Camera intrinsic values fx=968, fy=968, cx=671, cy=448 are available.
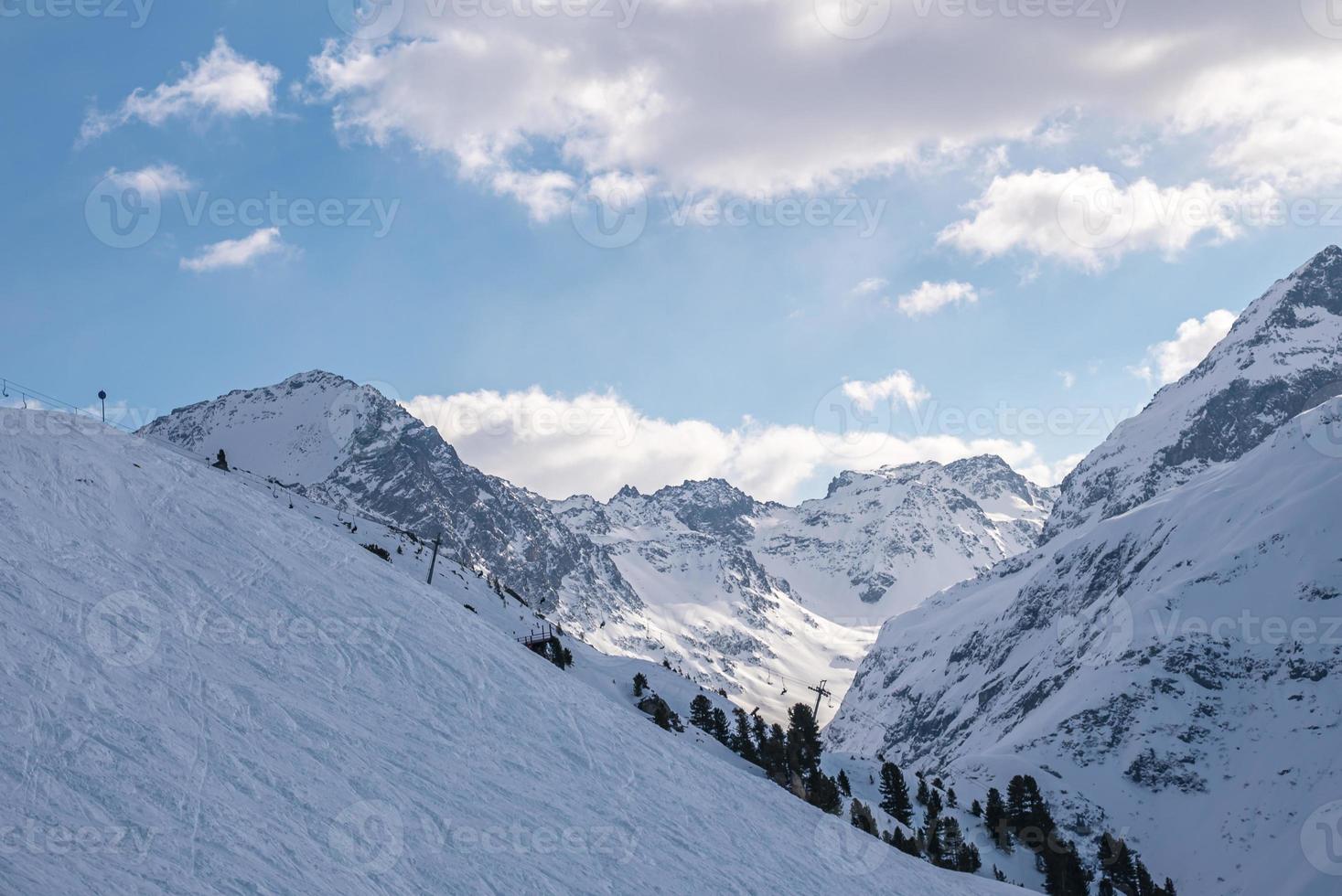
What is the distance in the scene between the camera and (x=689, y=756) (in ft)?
85.8

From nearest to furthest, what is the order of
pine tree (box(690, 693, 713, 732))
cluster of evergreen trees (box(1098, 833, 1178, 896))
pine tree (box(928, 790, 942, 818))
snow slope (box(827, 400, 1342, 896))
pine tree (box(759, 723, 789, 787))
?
pine tree (box(759, 723, 789, 787))
pine tree (box(690, 693, 713, 732))
pine tree (box(928, 790, 942, 818))
cluster of evergreen trees (box(1098, 833, 1178, 896))
snow slope (box(827, 400, 1342, 896))

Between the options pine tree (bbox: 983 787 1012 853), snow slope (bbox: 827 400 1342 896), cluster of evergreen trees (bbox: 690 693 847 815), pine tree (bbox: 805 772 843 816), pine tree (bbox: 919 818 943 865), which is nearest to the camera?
pine tree (bbox: 805 772 843 816)

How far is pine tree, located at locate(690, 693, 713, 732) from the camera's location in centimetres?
4605

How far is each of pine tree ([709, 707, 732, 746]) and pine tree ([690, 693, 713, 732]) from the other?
24cm

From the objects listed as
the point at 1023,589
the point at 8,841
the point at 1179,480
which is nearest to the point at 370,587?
the point at 8,841

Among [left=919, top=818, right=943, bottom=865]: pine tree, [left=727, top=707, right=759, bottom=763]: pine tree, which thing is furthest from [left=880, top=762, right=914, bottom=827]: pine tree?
[left=727, top=707, right=759, bottom=763]: pine tree

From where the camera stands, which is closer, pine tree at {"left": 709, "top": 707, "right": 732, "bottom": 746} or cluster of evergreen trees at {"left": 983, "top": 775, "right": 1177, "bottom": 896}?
pine tree at {"left": 709, "top": 707, "right": 732, "bottom": 746}

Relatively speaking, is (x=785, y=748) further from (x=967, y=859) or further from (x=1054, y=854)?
(x=1054, y=854)

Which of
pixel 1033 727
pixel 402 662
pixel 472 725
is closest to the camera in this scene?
pixel 472 725

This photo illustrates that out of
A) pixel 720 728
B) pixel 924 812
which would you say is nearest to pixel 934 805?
pixel 924 812

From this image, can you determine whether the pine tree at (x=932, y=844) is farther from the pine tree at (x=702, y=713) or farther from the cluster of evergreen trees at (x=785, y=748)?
the pine tree at (x=702, y=713)

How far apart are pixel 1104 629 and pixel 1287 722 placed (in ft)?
102

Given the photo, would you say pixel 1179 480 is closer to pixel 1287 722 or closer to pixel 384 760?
pixel 1287 722

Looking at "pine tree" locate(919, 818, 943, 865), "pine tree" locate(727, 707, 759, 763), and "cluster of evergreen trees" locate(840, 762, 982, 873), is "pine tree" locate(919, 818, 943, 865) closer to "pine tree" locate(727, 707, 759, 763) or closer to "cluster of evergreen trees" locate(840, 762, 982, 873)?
"cluster of evergreen trees" locate(840, 762, 982, 873)
